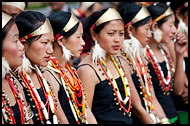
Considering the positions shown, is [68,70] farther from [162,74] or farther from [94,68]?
[162,74]

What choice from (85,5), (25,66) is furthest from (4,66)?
(85,5)

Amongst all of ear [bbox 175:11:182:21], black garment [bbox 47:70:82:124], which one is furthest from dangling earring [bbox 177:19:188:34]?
black garment [bbox 47:70:82:124]

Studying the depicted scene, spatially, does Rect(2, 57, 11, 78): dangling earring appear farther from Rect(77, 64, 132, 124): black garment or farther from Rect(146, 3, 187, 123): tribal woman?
Rect(146, 3, 187, 123): tribal woman

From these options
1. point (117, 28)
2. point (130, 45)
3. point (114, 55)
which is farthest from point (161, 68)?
point (117, 28)

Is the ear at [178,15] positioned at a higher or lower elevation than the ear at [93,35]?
higher

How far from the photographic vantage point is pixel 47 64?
3.31 metres

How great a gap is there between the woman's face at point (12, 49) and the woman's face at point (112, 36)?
1323 mm

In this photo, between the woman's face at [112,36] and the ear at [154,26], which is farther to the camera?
the ear at [154,26]

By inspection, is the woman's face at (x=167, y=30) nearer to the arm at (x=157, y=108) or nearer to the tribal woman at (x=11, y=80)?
the arm at (x=157, y=108)

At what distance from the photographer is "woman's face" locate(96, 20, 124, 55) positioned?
3.95 m

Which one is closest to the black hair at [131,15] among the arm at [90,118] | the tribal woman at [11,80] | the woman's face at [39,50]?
the arm at [90,118]

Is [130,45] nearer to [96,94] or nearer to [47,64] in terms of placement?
[96,94]

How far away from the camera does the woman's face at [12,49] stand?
2.75 metres

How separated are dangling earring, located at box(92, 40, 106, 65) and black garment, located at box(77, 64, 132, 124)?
29 centimetres
